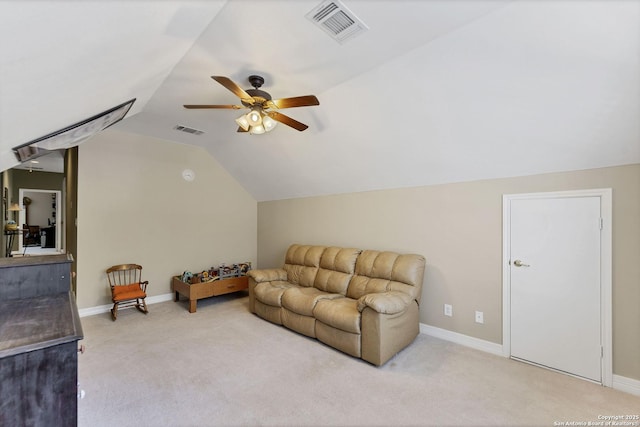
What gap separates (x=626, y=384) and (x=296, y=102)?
11.7 feet

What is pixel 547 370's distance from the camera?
8.59 feet

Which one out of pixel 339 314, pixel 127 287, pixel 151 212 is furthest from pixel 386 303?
pixel 151 212

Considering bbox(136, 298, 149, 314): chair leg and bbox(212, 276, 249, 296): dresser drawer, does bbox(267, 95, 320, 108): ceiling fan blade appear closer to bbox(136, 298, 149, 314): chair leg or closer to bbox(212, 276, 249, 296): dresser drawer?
bbox(212, 276, 249, 296): dresser drawer

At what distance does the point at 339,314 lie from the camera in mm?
2908

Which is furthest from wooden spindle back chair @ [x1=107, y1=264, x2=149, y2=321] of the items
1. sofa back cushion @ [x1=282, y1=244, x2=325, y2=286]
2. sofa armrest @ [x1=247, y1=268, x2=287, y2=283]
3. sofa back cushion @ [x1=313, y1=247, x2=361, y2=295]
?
sofa back cushion @ [x1=313, y1=247, x2=361, y2=295]

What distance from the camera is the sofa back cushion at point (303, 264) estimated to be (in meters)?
4.16

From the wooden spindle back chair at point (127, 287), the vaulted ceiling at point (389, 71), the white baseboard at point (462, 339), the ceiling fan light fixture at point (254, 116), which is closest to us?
the vaulted ceiling at point (389, 71)

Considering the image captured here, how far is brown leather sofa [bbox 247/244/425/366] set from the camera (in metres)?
2.71

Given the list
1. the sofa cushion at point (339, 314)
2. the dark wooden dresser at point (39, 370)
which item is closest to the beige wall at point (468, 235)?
the sofa cushion at point (339, 314)

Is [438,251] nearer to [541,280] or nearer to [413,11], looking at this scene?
[541,280]

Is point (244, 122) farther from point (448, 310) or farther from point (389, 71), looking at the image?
point (448, 310)

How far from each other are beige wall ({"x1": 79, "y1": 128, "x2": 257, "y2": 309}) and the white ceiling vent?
12.7 ft

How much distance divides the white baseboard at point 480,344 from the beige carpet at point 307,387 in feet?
0.24

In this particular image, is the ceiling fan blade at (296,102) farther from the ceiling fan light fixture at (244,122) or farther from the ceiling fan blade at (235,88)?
the ceiling fan light fixture at (244,122)
